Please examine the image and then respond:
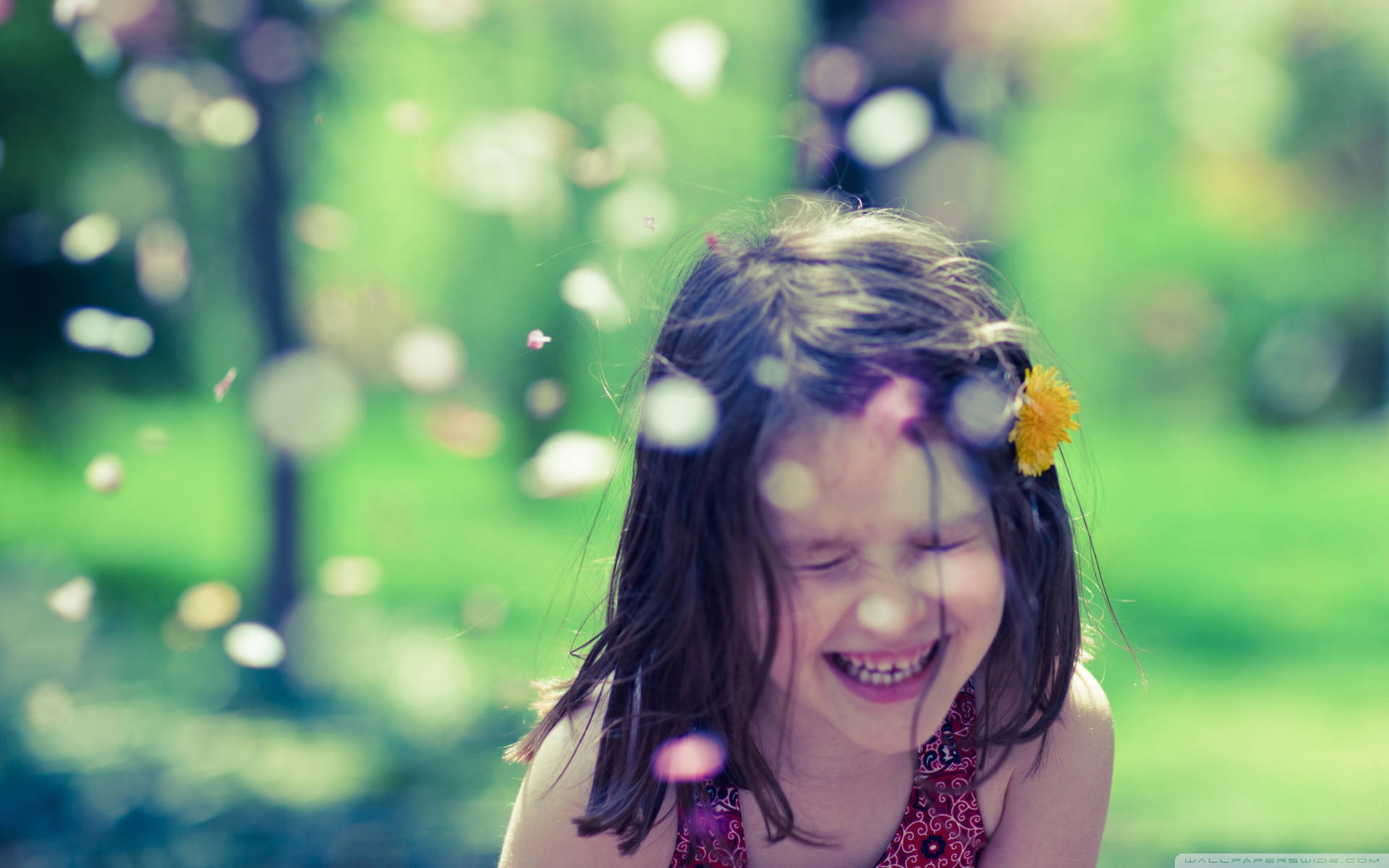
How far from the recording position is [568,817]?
132cm

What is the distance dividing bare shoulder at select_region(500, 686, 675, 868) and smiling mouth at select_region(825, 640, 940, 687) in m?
0.29

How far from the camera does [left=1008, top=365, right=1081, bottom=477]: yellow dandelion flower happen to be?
1.18 meters

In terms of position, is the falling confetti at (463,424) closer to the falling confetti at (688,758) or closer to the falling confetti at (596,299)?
the falling confetti at (596,299)

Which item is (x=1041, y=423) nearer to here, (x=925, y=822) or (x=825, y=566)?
(x=825, y=566)

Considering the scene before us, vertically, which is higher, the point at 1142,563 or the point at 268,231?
the point at 1142,563

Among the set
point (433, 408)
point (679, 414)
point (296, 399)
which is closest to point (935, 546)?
point (679, 414)

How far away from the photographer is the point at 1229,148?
12430 millimetres

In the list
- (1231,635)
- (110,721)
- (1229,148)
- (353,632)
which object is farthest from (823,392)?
(1229,148)

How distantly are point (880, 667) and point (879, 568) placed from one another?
0.12m

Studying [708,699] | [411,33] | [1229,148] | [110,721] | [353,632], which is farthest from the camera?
[1229,148]

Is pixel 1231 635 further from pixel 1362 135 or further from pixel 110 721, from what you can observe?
pixel 1362 135

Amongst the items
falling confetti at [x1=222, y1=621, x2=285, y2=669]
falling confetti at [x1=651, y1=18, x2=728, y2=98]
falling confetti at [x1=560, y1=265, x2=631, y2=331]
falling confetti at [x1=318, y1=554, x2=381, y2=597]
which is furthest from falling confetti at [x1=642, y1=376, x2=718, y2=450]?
falling confetti at [x1=318, y1=554, x2=381, y2=597]

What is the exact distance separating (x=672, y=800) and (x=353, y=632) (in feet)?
12.7

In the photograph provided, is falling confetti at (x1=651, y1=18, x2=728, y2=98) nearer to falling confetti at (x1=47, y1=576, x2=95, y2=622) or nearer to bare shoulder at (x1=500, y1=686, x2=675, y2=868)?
bare shoulder at (x1=500, y1=686, x2=675, y2=868)
